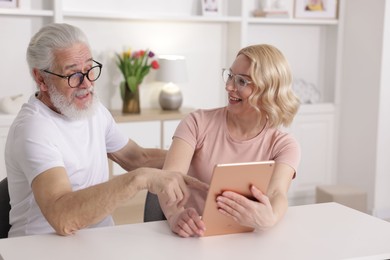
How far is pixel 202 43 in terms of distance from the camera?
4.76 metres

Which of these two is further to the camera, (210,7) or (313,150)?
(313,150)

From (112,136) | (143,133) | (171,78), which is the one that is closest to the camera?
(112,136)

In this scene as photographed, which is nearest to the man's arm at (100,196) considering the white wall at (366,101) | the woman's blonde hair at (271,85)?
the woman's blonde hair at (271,85)

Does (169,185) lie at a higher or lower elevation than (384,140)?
higher

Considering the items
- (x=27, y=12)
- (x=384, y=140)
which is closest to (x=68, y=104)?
(x=27, y=12)

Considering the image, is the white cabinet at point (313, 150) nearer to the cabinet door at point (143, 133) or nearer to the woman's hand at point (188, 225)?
the cabinet door at point (143, 133)

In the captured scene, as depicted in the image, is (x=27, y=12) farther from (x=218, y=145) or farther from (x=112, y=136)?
(x=218, y=145)

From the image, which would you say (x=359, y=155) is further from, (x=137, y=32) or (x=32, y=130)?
(x=32, y=130)

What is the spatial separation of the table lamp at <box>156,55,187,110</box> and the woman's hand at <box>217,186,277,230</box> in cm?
247

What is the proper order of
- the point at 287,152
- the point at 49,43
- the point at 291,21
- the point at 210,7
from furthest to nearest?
the point at 291,21 < the point at 210,7 < the point at 287,152 < the point at 49,43

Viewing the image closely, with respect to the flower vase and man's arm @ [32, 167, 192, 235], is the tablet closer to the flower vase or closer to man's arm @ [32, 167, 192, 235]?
man's arm @ [32, 167, 192, 235]


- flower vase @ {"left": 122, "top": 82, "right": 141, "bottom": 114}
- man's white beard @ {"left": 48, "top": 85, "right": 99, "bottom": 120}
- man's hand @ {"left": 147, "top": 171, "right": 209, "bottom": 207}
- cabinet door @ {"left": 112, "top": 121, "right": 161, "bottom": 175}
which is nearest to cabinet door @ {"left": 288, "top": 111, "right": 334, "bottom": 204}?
cabinet door @ {"left": 112, "top": 121, "right": 161, "bottom": 175}

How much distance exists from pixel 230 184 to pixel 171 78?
255 centimetres

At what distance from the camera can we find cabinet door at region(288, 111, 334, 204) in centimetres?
499
